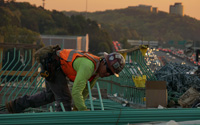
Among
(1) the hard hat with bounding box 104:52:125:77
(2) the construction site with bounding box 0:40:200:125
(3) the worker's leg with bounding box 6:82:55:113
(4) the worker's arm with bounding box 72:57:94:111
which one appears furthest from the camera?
(3) the worker's leg with bounding box 6:82:55:113

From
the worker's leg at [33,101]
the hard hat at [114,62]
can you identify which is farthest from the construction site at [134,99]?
the worker's leg at [33,101]

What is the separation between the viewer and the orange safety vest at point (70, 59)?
20.4ft

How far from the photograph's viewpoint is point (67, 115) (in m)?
4.66

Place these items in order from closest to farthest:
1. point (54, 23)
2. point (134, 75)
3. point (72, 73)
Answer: point (72, 73) → point (134, 75) → point (54, 23)

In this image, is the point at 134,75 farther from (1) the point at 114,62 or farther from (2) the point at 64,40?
(2) the point at 64,40

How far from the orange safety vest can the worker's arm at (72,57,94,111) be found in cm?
11

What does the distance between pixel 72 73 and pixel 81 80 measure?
Answer: 0.62m

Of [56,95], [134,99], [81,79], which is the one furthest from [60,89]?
[134,99]

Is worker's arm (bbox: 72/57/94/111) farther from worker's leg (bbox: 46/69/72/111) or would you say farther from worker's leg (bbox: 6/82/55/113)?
worker's leg (bbox: 6/82/55/113)

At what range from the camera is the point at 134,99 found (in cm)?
1089

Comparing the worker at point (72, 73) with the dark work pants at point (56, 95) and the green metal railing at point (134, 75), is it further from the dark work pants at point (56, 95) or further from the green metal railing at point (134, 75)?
the green metal railing at point (134, 75)

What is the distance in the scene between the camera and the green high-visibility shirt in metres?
5.88

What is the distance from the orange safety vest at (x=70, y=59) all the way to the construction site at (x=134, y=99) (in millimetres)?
312

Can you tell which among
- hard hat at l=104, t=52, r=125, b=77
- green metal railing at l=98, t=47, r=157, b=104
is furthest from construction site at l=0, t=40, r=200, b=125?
hard hat at l=104, t=52, r=125, b=77
